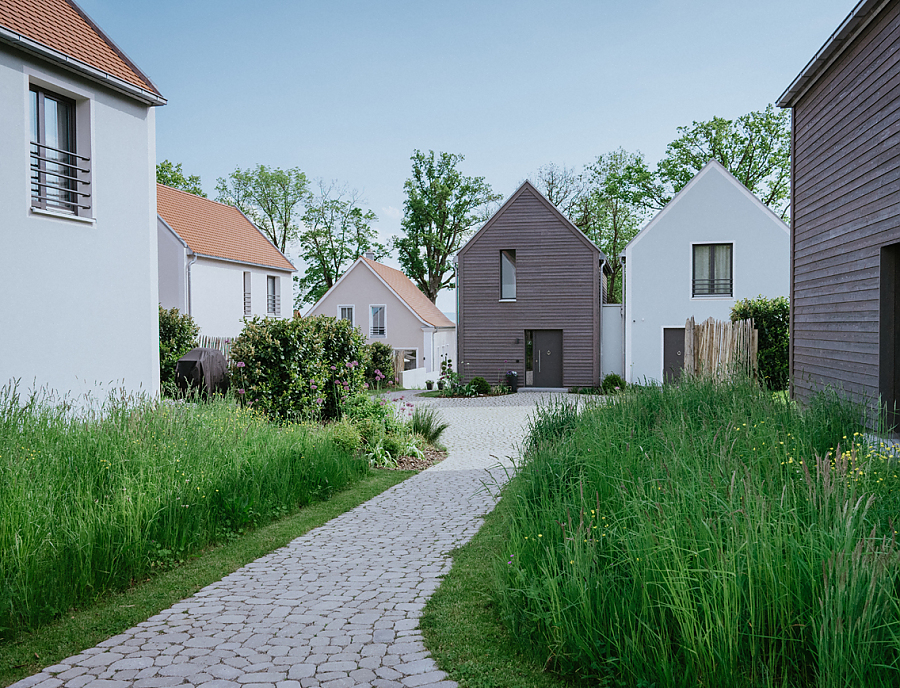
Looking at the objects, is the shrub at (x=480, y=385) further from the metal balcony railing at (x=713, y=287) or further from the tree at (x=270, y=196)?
the tree at (x=270, y=196)

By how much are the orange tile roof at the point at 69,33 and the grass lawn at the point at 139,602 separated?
8056 millimetres

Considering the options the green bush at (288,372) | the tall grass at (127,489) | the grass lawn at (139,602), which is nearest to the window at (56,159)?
the green bush at (288,372)

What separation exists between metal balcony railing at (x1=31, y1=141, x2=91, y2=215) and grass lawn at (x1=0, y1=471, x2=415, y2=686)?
6.97m

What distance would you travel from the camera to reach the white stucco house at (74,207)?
31.2 ft

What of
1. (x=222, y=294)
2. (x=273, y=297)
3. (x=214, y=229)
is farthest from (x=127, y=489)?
(x=273, y=297)

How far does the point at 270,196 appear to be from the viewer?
44219 millimetres

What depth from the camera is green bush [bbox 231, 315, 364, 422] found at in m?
11.6

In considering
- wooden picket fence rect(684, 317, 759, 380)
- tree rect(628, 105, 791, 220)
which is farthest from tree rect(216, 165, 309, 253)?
wooden picket fence rect(684, 317, 759, 380)

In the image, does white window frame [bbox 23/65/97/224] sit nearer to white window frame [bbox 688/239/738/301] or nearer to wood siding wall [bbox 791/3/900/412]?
wood siding wall [bbox 791/3/900/412]

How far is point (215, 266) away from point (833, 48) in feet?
71.8

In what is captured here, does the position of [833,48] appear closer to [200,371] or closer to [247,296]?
[200,371]

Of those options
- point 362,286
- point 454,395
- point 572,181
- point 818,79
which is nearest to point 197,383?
point 454,395

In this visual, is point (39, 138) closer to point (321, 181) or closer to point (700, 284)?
point (700, 284)

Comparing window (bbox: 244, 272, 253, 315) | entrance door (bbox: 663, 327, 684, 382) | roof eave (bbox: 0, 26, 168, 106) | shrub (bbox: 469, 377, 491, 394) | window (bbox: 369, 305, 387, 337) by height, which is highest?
roof eave (bbox: 0, 26, 168, 106)
